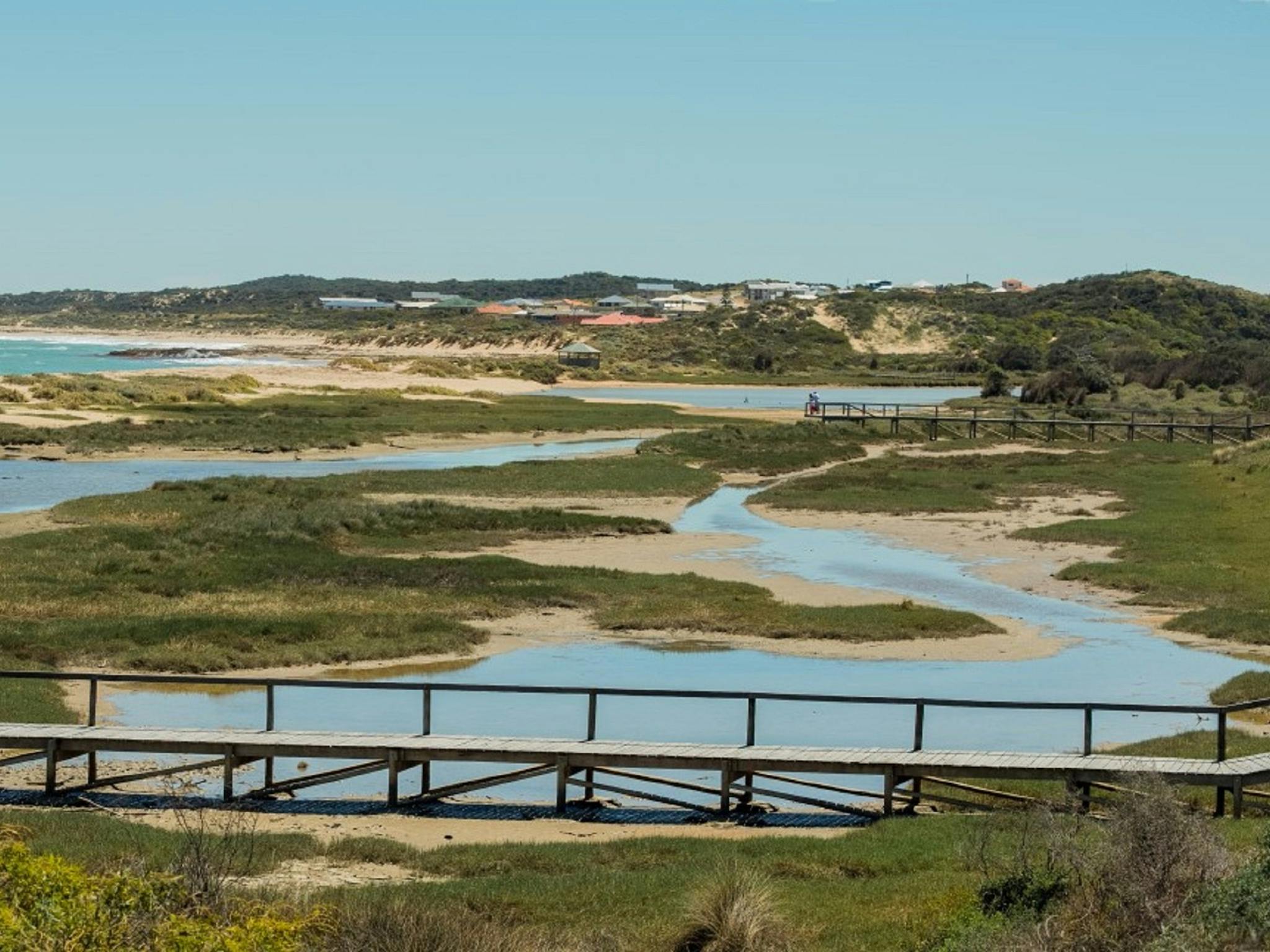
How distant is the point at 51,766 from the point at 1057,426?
7483cm

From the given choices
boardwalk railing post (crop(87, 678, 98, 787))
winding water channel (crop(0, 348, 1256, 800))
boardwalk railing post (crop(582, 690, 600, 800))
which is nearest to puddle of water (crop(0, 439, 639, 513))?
winding water channel (crop(0, 348, 1256, 800))

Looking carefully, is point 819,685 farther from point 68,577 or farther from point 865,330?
point 865,330

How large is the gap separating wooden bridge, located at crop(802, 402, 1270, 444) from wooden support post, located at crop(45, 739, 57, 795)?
67.5m

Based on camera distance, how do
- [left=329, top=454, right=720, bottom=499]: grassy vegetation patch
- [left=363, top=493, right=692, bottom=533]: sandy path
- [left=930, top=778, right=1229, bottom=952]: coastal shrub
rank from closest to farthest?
[left=930, top=778, right=1229, bottom=952]: coastal shrub < [left=363, top=493, right=692, bottom=533]: sandy path < [left=329, top=454, right=720, bottom=499]: grassy vegetation patch

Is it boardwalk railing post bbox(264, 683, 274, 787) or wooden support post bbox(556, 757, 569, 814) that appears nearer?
wooden support post bbox(556, 757, 569, 814)

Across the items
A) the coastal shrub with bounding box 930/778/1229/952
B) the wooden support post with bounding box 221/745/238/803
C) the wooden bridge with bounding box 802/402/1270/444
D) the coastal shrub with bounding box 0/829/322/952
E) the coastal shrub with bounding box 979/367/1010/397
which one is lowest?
the wooden support post with bounding box 221/745/238/803

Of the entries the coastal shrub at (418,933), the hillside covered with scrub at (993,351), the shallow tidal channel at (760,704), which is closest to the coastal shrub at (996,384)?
the hillside covered with scrub at (993,351)

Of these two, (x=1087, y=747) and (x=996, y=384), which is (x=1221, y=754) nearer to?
(x=1087, y=747)

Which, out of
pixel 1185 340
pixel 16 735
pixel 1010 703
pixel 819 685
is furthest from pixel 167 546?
pixel 1185 340

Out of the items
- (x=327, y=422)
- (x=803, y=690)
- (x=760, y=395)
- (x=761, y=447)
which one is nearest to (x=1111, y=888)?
(x=803, y=690)

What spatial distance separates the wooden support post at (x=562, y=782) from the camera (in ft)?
64.1

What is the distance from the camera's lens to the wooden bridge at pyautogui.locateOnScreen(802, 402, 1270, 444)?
8488 centimetres

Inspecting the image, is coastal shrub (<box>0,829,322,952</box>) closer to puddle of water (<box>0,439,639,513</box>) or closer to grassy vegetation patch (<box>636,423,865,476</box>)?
puddle of water (<box>0,439,639,513</box>)

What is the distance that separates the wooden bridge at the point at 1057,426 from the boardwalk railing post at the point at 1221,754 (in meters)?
64.6
